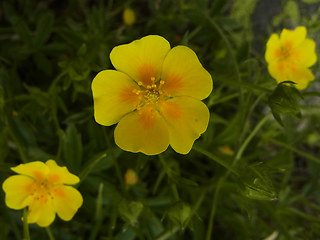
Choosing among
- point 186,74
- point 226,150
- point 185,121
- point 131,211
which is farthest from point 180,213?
point 226,150

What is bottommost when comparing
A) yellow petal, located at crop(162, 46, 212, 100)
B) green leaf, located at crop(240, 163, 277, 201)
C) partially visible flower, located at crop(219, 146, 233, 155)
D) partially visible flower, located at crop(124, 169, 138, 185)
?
partially visible flower, located at crop(219, 146, 233, 155)

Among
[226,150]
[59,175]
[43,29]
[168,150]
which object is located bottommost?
[226,150]

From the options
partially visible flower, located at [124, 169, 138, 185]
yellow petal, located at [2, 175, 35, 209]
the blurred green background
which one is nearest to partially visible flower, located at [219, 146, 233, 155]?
the blurred green background

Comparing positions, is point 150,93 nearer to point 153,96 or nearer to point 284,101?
point 153,96

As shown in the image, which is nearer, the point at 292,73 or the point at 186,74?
the point at 186,74

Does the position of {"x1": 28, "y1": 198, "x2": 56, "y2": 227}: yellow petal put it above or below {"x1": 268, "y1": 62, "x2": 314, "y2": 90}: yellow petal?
below

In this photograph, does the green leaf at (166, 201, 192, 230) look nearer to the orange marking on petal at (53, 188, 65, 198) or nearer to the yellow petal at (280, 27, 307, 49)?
the orange marking on petal at (53, 188, 65, 198)

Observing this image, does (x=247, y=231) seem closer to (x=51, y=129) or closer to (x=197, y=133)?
(x=197, y=133)
